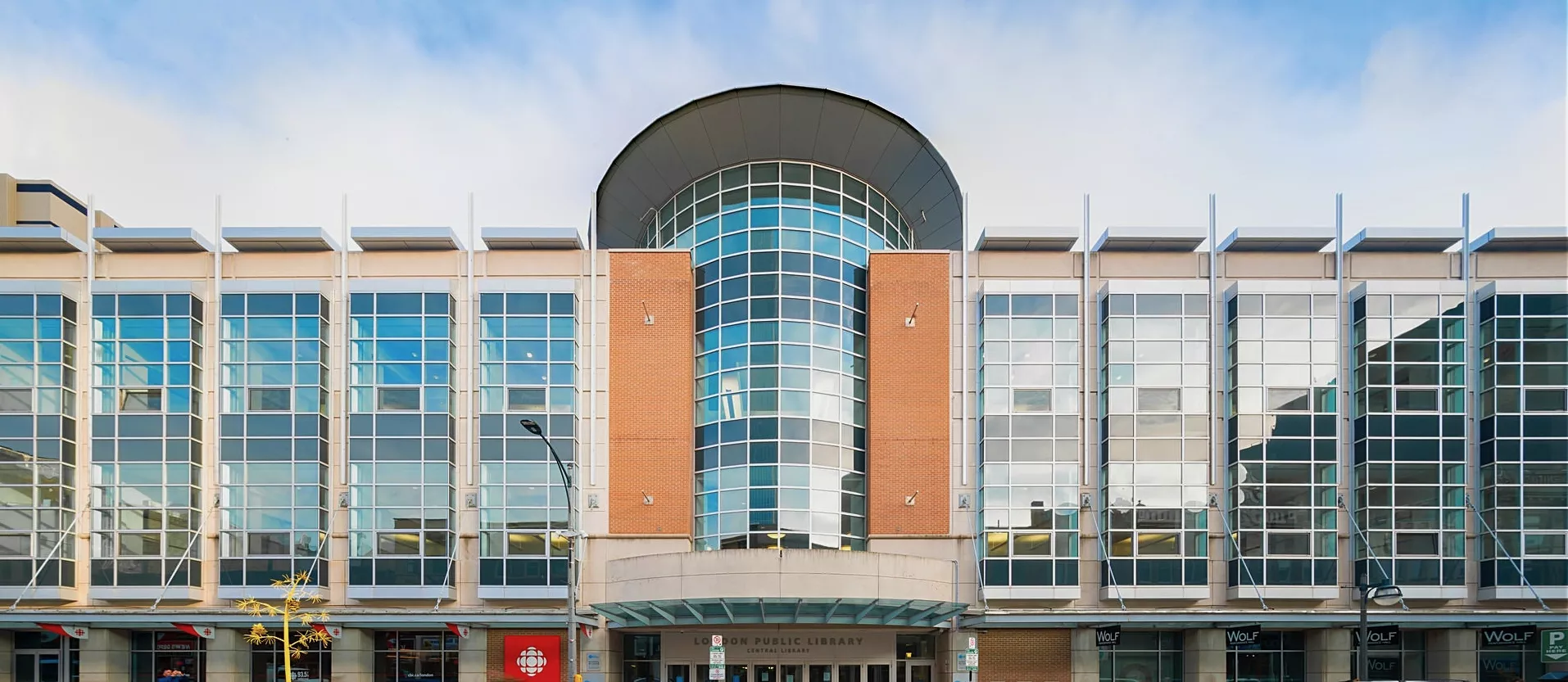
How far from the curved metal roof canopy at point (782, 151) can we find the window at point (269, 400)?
36.4ft

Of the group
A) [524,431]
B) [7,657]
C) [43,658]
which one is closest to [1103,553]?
[524,431]

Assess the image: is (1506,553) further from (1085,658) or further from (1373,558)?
(1085,658)

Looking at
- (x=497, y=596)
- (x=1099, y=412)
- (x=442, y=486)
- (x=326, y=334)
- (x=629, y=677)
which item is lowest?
(x=629, y=677)

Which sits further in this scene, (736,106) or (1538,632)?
(736,106)

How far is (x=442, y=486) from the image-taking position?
30875 mm

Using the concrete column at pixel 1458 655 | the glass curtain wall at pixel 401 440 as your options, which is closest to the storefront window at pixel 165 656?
the glass curtain wall at pixel 401 440

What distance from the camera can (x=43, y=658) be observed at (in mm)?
30688

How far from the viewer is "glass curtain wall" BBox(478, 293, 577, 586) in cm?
3066

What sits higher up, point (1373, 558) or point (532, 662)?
point (1373, 558)

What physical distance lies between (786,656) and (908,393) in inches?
349

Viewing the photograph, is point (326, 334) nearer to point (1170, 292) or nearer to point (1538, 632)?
point (1170, 292)

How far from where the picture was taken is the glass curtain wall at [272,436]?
1201 inches

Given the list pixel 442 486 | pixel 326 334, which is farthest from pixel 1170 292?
pixel 326 334

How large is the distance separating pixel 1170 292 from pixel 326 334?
2647 centimetres
